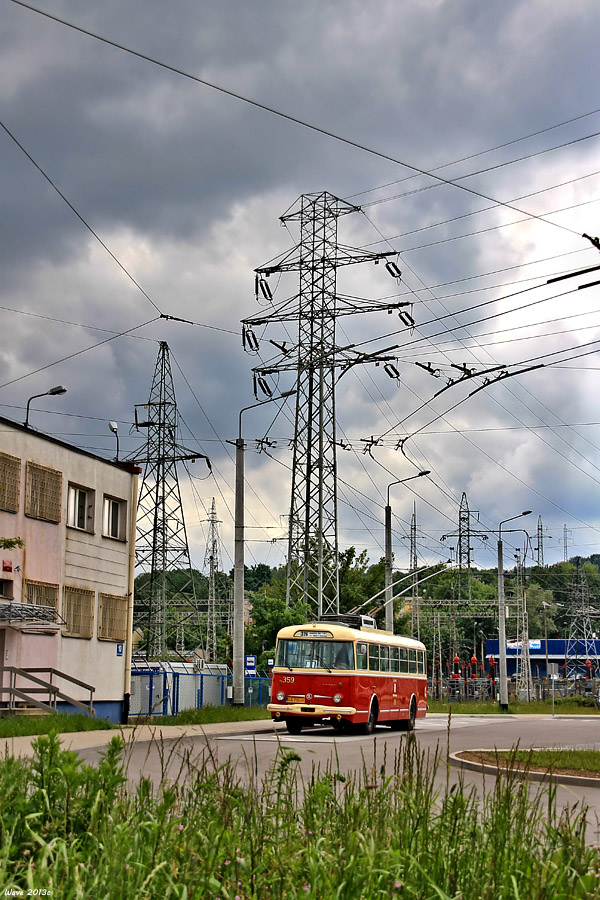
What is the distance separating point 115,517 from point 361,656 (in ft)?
40.0

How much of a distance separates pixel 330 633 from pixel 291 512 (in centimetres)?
1047

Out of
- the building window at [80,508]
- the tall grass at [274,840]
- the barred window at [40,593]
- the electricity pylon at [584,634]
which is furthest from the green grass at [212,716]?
the electricity pylon at [584,634]

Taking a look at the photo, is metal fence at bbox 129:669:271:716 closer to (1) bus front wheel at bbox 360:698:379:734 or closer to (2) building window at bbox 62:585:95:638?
(2) building window at bbox 62:585:95:638

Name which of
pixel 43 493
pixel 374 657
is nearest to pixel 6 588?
pixel 43 493

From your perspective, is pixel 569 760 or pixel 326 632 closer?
pixel 569 760

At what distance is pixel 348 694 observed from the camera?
28609 millimetres

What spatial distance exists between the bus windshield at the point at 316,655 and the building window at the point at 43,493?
28.0 ft

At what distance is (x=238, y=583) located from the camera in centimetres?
3328

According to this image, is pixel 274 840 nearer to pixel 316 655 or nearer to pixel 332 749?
pixel 332 749

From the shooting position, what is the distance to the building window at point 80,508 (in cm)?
3472

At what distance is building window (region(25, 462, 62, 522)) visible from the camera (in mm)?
31958

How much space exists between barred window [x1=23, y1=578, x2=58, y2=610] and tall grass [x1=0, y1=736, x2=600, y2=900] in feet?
82.4

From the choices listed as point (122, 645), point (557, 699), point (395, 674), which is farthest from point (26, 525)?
point (557, 699)

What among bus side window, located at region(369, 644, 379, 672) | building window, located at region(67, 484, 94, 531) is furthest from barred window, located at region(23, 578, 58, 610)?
bus side window, located at region(369, 644, 379, 672)
